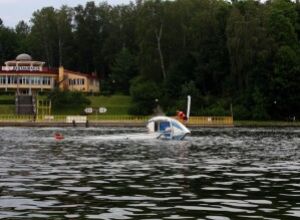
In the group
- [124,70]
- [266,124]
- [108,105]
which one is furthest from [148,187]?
[124,70]

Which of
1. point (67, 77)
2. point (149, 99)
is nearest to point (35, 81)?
point (67, 77)

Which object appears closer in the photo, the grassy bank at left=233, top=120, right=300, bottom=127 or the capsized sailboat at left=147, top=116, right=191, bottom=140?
the capsized sailboat at left=147, top=116, right=191, bottom=140

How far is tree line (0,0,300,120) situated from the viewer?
94500 millimetres

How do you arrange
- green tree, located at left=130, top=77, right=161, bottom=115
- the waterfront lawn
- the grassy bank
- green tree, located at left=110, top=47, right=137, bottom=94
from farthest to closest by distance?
green tree, located at left=110, top=47, right=137, bottom=94, the waterfront lawn, green tree, located at left=130, top=77, right=161, bottom=115, the grassy bank

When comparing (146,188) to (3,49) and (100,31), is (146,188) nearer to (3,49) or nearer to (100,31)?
(100,31)

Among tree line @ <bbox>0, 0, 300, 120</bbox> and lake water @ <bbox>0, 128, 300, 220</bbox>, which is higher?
tree line @ <bbox>0, 0, 300, 120</bbox>

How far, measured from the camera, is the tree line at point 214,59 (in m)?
94.5

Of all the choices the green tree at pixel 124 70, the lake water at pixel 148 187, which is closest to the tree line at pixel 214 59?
the green tree at pixel 124 70

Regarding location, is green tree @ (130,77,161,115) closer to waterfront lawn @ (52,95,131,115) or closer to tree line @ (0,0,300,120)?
tree line @ (0,0,300,120)

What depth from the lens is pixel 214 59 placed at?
341 feet

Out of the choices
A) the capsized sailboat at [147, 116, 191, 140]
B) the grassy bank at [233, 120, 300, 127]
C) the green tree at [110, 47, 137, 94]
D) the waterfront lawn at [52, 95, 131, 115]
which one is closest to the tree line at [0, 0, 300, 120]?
the green tree at [110, 47, 137, 94]

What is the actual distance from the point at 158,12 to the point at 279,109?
1021 inches

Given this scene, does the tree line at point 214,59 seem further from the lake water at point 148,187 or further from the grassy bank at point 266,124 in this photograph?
the lake water at point 148,187

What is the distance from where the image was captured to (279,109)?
96.8 metres
